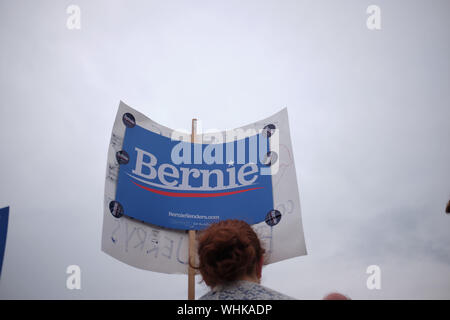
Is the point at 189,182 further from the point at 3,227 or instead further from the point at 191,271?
the point at 3,227

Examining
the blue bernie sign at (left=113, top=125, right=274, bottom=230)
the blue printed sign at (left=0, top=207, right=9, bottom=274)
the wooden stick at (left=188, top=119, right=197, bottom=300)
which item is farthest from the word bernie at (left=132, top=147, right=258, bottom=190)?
the blue printed sign at (left=0, top=207, right=9, bottom=274)

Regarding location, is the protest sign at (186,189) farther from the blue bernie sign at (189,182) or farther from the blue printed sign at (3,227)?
the blue printed sign at (3,227)

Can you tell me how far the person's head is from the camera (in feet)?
4.42

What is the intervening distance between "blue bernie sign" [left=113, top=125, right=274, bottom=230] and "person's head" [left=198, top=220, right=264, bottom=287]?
1.23 m

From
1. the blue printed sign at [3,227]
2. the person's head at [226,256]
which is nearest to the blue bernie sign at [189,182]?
the person's head at [226,256]

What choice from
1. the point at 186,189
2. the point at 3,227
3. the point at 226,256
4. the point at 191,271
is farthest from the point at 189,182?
the point at 3,227

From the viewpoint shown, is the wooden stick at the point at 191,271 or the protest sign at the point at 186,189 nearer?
the wooden stick at the point at 191,271

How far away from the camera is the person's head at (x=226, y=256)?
4.42 feet

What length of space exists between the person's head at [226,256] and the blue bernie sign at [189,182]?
4.03ft

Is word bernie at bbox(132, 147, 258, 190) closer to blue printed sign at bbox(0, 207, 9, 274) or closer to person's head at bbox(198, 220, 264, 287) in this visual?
person's head at bbox(198, 220, 264, 287)

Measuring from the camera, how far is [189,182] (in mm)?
2812
